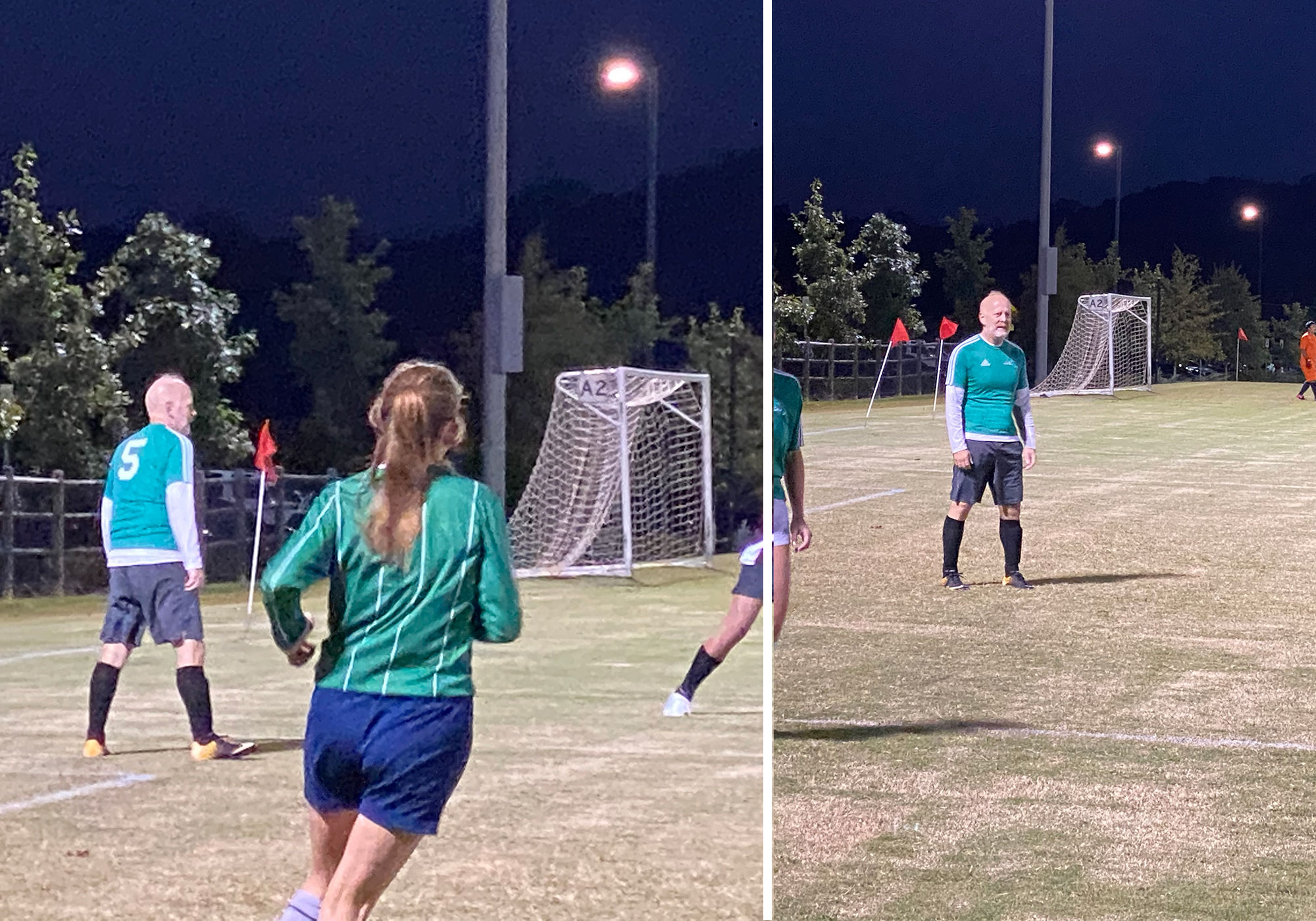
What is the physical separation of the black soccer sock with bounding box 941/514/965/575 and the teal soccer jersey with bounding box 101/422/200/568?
5.62 ft

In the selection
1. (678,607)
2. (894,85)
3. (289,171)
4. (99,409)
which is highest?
(894,85)

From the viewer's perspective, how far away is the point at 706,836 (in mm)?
2504

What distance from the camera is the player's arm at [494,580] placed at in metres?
1.81

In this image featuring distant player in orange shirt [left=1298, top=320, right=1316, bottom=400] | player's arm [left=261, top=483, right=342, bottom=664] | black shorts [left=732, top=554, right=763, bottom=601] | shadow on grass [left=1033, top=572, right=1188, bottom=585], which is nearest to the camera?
player's arm [left=261, top=483, right=342, bottom=664]

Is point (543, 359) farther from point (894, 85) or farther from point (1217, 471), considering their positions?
point (1217, 471)

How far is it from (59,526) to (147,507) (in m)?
0.19

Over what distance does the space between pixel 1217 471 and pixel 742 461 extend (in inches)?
51.7

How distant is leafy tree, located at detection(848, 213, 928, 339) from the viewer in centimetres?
311

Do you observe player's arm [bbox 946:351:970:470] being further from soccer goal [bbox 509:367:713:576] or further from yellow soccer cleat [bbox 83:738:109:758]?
yellow soccer cleat [bbox 83:738:109:758]

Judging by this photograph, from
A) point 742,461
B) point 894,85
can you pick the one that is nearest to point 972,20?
point 894,85

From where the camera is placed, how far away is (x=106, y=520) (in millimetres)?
2166

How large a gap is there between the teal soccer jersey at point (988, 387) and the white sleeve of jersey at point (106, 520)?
165 cm

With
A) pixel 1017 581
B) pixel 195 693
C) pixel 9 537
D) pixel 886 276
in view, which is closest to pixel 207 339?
pixel 9 537

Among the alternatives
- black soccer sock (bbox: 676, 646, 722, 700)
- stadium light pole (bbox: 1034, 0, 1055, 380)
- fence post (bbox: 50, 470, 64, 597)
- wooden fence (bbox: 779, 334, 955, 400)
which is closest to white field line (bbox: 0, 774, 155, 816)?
fence post (bbox: 50, 470, 64, 597)
